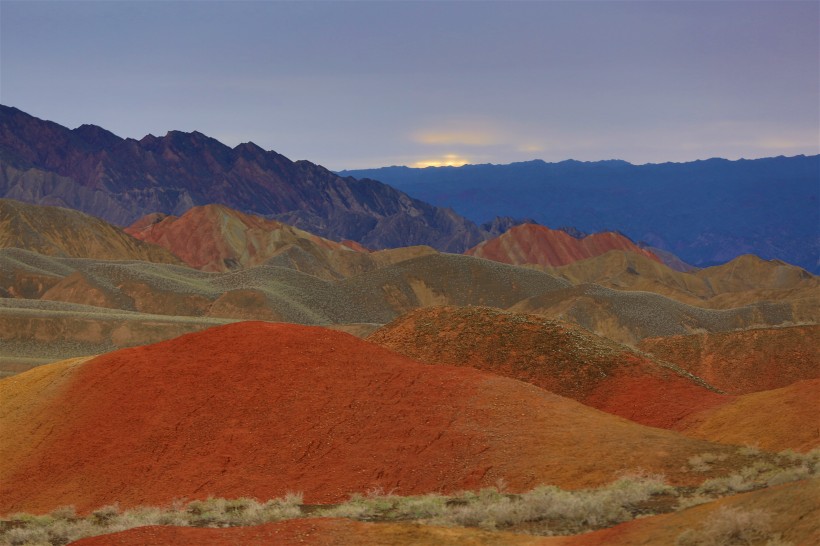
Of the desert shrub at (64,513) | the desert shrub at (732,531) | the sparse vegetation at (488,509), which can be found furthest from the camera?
the desert shrub at (64,513)

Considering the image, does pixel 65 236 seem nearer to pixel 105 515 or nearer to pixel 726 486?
pixel 105 515

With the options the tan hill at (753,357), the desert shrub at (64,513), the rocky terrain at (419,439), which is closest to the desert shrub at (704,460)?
the rocky terrain at (419,439)

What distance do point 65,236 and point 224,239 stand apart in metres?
40.0

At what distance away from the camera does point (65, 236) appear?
481 ft

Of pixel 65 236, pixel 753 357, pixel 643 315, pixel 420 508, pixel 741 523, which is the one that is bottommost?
pixel 643 315

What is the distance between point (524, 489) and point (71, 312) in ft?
210

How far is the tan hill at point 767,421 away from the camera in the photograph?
24406 millimetres

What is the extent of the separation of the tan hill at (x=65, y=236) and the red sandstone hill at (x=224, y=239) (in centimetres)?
1775

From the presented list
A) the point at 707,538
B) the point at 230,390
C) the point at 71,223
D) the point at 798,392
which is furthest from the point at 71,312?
the point at 71,223

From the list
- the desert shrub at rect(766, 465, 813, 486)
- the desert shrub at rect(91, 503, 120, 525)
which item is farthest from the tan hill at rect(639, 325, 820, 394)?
the desert shrub at rect(91, 503, 120, 525)

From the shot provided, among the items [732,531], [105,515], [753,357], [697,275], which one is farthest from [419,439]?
[697,275]

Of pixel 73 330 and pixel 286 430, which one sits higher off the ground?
pixel 286 430

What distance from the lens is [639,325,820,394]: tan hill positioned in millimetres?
50678

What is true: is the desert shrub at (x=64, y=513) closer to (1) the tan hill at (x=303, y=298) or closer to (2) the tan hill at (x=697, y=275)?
(1) the tan hill at (x=303, y=298)
